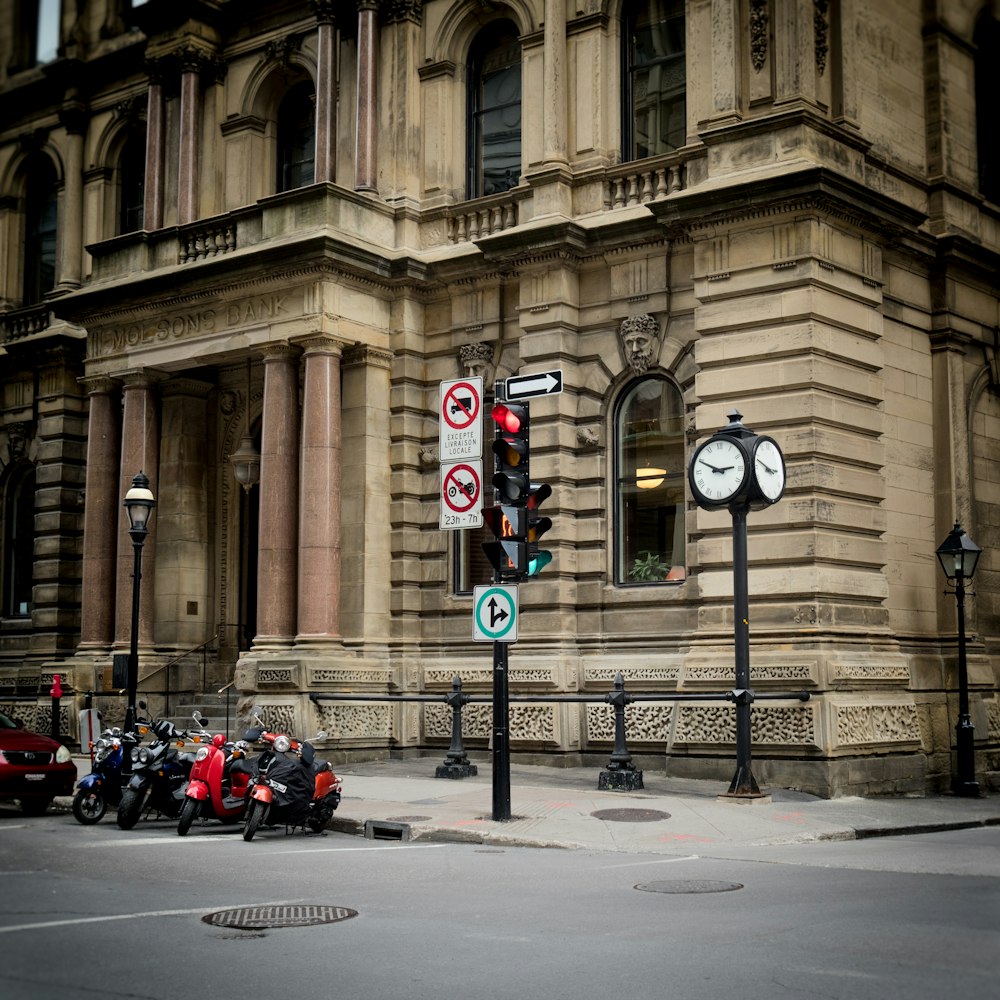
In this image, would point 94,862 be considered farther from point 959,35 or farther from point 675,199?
point 959,35

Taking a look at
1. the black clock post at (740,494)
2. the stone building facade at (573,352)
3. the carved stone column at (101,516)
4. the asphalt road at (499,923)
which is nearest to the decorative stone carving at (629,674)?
the stone building facade at (573,352)

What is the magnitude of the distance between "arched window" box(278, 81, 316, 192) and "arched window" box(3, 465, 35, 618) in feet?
30.6

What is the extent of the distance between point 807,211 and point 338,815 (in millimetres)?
10661

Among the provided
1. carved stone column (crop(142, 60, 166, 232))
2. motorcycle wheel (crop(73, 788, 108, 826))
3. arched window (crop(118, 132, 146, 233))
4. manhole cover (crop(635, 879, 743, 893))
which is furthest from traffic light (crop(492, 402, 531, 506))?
arched window (crop(118, 132, 146, 233))

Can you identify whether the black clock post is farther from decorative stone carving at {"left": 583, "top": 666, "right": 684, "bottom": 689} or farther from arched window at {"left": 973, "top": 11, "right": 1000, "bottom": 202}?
arched window at {"left": 973, "top": 11, "right": 1000, "bottom": 202}

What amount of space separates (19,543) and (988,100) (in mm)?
22301

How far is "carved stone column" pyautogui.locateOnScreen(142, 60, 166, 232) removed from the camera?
2895 centimetres

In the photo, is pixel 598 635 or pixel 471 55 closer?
pixel 598 635

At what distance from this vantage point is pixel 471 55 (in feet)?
86.7

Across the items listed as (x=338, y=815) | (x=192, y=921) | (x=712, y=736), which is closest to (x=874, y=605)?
(x=712, y=736)

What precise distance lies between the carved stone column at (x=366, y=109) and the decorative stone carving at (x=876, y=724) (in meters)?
12.4

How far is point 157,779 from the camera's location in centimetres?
1658

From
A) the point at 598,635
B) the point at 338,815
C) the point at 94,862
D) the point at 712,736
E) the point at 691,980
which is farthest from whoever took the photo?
the point at 598,635

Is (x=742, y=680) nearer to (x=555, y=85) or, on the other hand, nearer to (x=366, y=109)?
(x=555, y=85)
